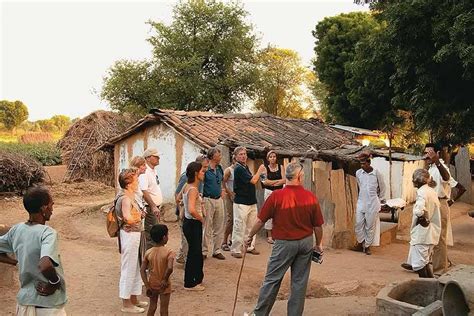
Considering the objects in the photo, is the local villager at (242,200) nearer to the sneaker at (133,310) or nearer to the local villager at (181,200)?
the local villager at (181,200)

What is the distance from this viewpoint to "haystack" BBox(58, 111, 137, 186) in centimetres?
2178

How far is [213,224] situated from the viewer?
27.9 feet

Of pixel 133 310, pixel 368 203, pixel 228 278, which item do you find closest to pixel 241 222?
pixel 228 278

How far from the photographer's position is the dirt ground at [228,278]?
6164 mm

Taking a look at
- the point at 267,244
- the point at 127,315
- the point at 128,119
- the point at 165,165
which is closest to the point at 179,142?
the point at 165,165

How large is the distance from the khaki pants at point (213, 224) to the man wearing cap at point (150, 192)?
131 cm

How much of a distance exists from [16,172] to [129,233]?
45.6 ft

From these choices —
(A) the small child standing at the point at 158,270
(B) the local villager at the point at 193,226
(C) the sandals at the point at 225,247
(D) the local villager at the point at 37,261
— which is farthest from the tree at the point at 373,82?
(D) the local villager at the point at 37,261

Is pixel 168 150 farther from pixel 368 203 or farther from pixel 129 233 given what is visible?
pixel 129 233

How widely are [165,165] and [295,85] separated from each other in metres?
28.4

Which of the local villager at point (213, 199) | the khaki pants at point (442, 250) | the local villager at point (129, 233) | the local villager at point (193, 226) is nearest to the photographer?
the local villager at point (129, 233)

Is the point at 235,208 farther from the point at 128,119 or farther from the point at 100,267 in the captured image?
the point at 128,119

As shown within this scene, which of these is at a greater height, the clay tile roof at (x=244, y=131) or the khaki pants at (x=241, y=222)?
the clay tile roof at (x=244, y=131)

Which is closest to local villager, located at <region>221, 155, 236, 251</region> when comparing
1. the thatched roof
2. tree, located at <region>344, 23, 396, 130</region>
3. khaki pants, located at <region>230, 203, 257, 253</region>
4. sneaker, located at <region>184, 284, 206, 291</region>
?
khaki pants, located at <region>230, 203, 257, 253</region>
